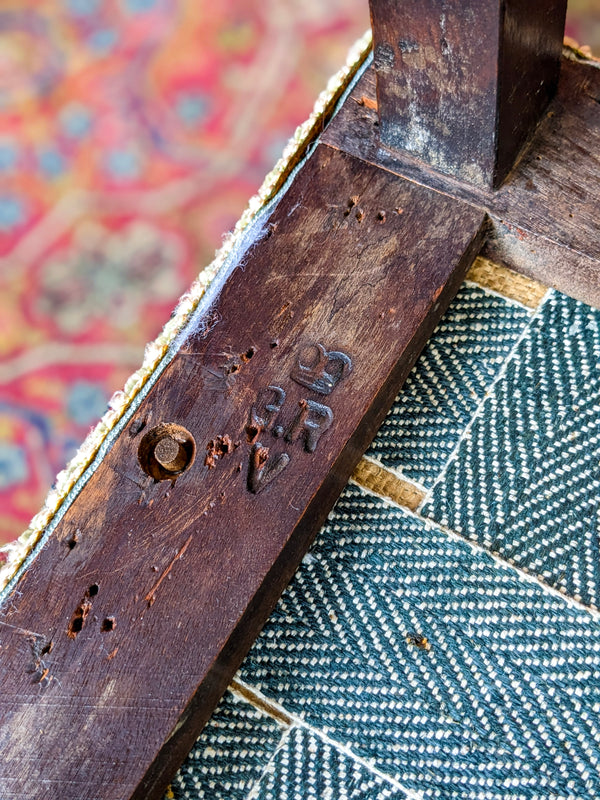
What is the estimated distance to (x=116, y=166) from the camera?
7.55ft

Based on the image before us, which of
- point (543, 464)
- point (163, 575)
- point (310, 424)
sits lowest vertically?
Result: point (163, 575)

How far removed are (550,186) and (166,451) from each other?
66cm

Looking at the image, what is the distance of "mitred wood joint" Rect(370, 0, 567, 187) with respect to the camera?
1.08 metres

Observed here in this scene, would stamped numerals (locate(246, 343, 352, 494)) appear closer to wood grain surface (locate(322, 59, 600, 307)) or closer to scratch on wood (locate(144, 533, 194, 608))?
scratch on wood (locate(144, 533, 194, 608))

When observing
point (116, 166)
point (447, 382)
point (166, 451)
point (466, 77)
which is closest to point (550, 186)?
point (466, 77)

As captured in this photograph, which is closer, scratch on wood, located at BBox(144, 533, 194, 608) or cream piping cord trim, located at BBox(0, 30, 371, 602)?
scratch on wood, located at BBox(144, 533, 194, 608)

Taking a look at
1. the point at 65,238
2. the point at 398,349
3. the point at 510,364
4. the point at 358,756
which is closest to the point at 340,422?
the point at 398,349

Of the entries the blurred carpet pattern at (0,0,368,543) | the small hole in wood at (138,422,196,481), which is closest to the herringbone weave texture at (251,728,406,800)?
the small hole in wood at (138,422,196,481)

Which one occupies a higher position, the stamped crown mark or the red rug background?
the red rug background

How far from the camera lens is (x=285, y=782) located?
3.84ft

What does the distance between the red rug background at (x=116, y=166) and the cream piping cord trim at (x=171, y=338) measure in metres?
0.84

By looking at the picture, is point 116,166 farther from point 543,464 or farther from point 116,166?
point 543,464

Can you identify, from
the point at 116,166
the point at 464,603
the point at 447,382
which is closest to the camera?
the point at 464,603

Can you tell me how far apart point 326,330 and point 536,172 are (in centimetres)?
38
